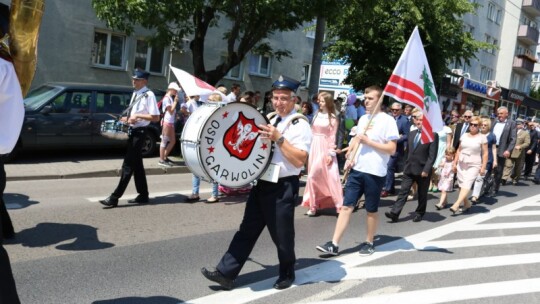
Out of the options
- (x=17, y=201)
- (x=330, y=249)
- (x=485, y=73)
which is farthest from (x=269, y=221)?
(x=485, y=73)

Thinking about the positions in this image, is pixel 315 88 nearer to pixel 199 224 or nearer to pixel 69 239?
pixel 199 224

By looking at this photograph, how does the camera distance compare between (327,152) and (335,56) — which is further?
(335,56)

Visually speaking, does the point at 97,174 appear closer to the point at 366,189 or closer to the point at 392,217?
the point at 392,217

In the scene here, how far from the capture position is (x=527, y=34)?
47.3m

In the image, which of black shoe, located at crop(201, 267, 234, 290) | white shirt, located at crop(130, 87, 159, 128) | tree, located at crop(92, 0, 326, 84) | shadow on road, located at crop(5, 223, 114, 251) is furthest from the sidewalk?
black shoe, located at crop(201, 267, 234, 290)

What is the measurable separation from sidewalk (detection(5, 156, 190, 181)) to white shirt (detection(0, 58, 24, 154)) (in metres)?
6.70

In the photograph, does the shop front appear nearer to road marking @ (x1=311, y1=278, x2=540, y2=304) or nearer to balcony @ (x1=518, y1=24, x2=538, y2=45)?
balcony @ (x1=518, y1=24, x2=538, y2=45)

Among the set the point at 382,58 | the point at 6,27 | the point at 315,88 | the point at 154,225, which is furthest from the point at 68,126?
the point at 382,58

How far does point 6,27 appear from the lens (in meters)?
2.92

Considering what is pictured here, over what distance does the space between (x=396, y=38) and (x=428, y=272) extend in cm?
1585

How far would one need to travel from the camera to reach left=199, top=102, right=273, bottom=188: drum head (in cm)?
406

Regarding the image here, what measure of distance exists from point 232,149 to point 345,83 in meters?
18.2

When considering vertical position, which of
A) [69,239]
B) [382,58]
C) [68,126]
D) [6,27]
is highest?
[382,58]

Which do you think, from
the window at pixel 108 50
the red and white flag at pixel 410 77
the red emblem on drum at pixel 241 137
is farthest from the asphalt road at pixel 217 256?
the window at pixel 108 50
